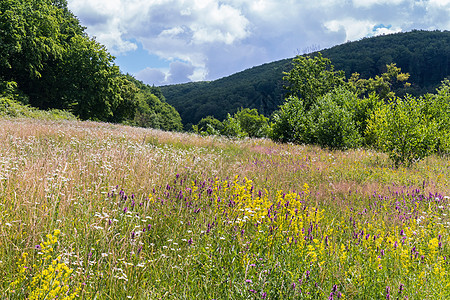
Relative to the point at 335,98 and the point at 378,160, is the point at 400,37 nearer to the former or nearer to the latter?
the point at 335,98

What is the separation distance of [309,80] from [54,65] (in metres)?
31.9

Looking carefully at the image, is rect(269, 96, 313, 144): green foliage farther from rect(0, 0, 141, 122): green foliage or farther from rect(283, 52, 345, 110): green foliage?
rect(0, 0, 141, 122): green foliage

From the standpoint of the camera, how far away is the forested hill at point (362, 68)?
348 feet

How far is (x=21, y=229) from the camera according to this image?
241cm

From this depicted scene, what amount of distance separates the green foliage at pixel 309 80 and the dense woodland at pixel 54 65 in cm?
2387

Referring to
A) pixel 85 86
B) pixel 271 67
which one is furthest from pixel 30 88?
pixel 271 67

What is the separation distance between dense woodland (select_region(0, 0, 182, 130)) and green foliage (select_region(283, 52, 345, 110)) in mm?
23873

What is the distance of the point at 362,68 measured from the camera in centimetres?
10519

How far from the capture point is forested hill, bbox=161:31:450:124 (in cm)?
10600

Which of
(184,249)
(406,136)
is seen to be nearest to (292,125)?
(406,136)

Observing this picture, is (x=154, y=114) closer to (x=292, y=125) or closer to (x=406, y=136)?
(x=292, y=125)

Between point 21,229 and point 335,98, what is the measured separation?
1932 cm

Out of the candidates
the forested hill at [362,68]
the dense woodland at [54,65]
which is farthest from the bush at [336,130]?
the forested hill at [362,68]

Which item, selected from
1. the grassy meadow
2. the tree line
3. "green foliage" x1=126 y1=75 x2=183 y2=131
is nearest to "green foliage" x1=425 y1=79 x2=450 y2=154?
the tree line
